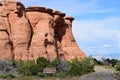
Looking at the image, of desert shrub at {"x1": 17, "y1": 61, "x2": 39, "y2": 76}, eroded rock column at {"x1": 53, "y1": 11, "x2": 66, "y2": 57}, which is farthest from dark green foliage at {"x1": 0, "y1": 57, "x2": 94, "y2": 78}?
eroded rock column at {"x1": 53, "y1": 11, "x2": 66, "y2": 57}

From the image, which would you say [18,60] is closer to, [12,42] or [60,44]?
Answer: [12,42]

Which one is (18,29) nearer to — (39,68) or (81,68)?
(39,68)

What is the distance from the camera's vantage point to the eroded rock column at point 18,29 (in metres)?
59.0

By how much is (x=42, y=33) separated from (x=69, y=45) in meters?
9.85

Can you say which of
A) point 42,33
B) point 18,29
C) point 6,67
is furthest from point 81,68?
point 18,29

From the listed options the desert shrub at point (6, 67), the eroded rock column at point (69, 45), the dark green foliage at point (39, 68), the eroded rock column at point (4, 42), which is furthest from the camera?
the eroded rock column at point (69, 45)

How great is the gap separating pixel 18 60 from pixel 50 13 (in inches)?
603

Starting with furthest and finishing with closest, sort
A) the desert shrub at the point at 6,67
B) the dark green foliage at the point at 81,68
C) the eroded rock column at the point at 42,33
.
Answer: the eroded rock column at the point at 42,33 < the dark green foliage at the point at 81,68 < the desert shrub at the point at 6,67

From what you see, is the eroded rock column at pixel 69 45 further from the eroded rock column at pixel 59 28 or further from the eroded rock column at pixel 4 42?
the eroded rock column at pixel 4 42

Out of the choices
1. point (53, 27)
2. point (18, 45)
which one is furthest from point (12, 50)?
point (53, 27)

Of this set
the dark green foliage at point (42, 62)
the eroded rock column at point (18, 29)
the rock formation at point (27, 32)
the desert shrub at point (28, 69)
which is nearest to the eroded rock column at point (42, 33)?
the rock formation at point (27, 32)

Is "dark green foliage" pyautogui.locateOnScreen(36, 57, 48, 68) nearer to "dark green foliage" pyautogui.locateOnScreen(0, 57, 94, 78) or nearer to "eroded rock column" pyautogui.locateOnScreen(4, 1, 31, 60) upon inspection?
"dark green foliage" pyautogui.locateOnScreen(0, 57, 94, 78)

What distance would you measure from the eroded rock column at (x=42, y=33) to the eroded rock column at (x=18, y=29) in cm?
132

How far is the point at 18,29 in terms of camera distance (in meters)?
59.9
